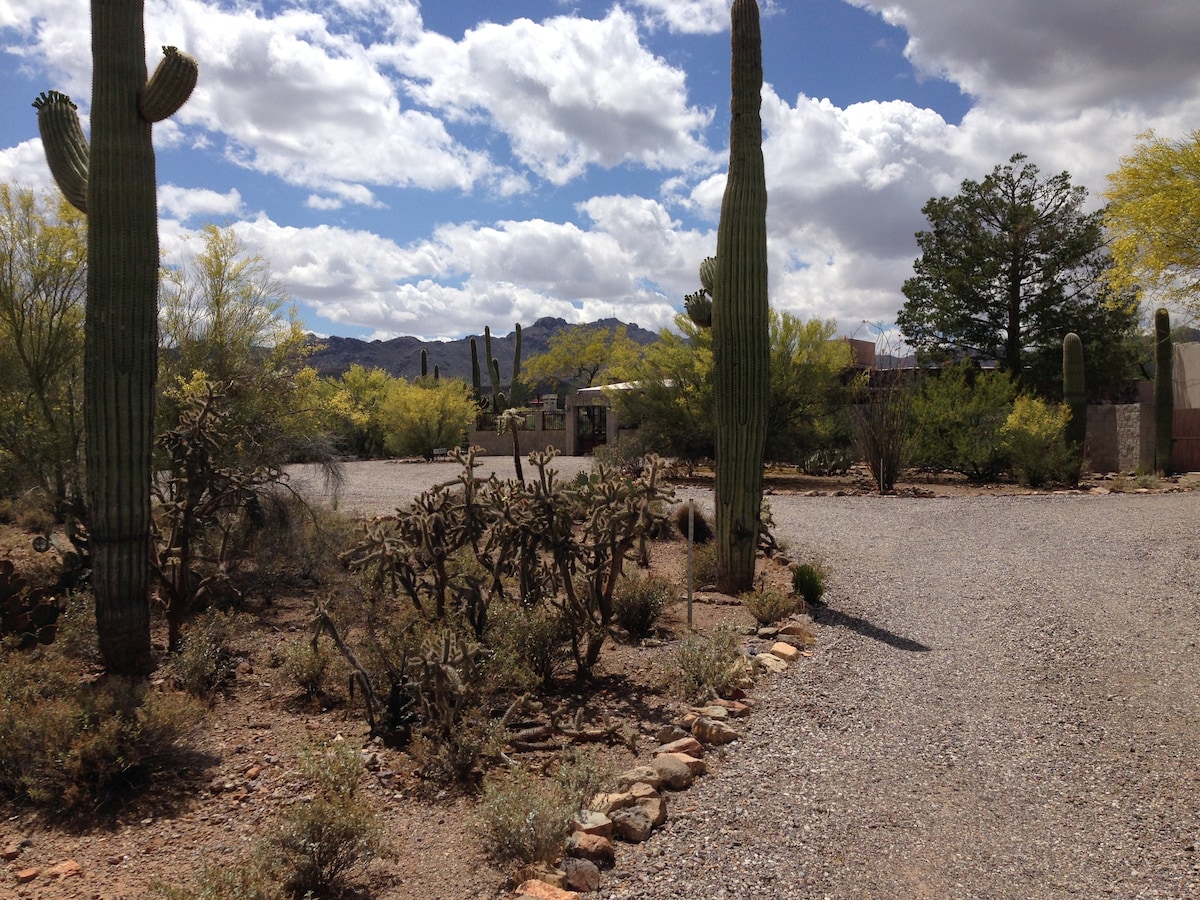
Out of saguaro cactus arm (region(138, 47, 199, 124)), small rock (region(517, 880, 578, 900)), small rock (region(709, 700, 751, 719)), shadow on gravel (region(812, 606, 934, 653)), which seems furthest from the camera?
shadow on gravel (region(812, 606, 934, 653))

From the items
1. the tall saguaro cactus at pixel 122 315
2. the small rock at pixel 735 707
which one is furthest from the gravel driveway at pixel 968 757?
the tall saguaro cactus at pixel 122 315

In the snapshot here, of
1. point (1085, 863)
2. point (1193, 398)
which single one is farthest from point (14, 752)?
point (1193, 398)

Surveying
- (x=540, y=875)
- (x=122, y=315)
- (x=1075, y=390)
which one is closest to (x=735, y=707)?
(x=540, y=875)

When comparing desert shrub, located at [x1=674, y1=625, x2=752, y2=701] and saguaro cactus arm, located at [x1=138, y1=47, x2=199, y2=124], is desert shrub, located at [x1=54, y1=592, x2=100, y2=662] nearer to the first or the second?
saguaro cactus arm, located at [x1=138, y1=47, x2=199, y2=124]

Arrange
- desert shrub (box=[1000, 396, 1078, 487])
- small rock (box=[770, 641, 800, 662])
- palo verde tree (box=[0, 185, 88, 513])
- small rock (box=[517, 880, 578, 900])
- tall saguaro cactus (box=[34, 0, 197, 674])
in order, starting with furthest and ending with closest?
desert shrub (box=[1000, 396, 1078, 487]) → palo verde tree (box=[0, 185, 88, 513]) → small rock (box=[770, 641, 800, 662]) → tall saguaro cactus (box=[34, 0, 197, 674]) → small rock (box=[517, 880, 578, 900])

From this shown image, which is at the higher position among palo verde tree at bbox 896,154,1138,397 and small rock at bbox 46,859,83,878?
palo verde tree at bbox 896,154,1138,397

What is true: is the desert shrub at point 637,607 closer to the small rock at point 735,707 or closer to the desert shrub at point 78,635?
the small rock at point 735,707

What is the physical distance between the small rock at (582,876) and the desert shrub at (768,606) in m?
4.44

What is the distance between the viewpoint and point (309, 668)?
593 centimetres

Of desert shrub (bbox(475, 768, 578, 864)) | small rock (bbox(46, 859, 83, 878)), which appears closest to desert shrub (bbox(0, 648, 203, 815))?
small rock (bbox(46, 859, 83, 878))

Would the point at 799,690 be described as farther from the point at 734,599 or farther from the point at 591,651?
the point at 734,599

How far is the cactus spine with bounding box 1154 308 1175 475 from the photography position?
69.3 feet

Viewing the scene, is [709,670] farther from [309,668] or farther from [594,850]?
[309,668]

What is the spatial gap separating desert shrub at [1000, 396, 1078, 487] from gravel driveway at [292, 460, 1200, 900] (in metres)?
10.5
